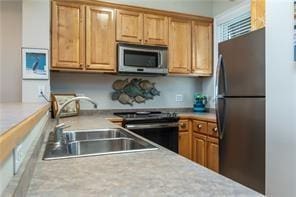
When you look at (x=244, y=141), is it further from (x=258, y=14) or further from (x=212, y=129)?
(x=258, y=14)

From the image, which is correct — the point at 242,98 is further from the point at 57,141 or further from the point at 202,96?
the point at 202,96

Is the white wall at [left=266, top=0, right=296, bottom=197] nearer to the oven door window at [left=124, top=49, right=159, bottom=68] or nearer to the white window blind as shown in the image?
the white window blind

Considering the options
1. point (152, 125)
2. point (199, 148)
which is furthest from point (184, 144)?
point (152, 125)

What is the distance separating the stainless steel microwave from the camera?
3.33m

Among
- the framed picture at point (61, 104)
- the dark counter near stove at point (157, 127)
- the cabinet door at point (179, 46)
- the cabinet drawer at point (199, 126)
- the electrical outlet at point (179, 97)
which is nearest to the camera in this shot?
the framed picture at point (61, 104)

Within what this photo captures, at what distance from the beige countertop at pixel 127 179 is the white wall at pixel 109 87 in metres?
2.52

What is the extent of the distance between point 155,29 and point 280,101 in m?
2.27

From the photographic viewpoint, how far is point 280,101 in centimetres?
175

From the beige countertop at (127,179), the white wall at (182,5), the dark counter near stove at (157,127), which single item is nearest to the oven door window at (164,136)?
the dark counter near stove at (157,127)

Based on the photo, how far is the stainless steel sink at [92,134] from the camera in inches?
73.6

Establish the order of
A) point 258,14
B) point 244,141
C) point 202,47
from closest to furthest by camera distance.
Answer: point 244,141 < point 258,14 < point 202,47

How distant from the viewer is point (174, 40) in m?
3.74

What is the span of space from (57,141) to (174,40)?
2.64 meters

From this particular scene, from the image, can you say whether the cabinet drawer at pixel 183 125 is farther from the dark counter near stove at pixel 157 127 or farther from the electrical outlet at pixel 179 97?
the electrical outlet at pixel 179 97
